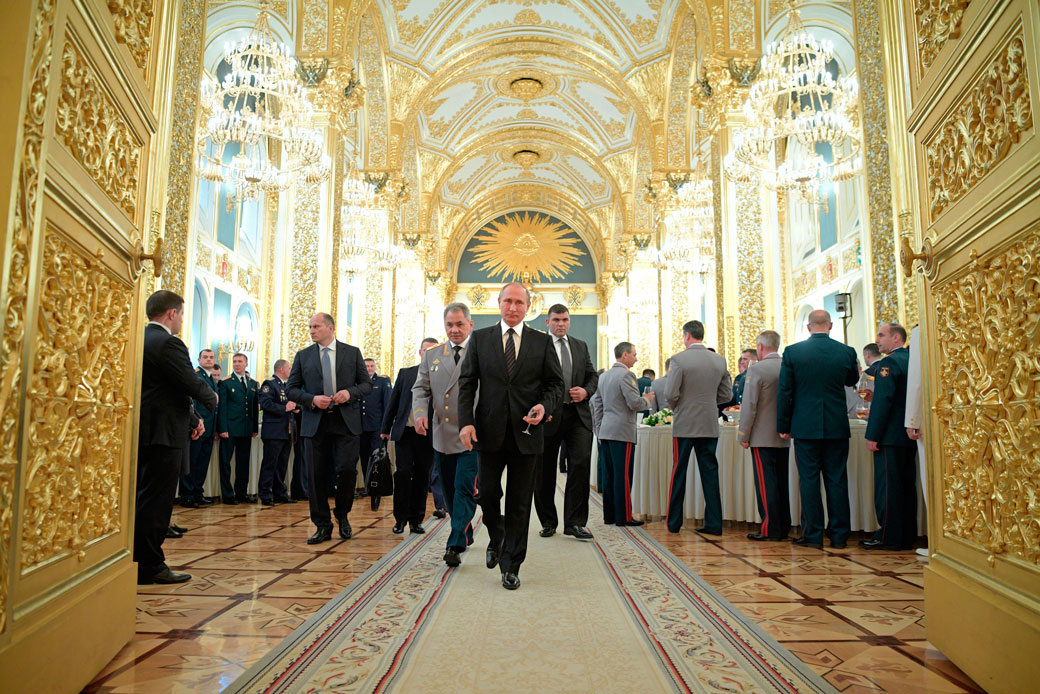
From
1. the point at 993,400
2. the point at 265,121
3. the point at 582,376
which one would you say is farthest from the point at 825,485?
the point at 265,121

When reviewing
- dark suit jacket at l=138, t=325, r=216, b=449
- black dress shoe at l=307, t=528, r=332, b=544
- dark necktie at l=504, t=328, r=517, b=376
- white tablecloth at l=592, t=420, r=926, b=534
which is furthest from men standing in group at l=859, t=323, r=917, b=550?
dark suit jacket at l=138, t=325, r=216, b=449

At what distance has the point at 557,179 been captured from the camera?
26.2m

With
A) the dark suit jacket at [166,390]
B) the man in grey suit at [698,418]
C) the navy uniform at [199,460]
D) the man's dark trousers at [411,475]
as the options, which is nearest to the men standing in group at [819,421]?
the man in grey suit at [698,418]

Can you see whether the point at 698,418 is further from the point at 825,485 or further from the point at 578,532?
the point at 578,532

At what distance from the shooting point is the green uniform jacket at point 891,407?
4496 millimetres

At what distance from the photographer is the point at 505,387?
3.49 metres

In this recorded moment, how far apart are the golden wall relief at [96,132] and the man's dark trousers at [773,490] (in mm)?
4234

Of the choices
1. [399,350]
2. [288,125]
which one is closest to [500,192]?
[399,350]

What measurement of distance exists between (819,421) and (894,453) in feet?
1.68

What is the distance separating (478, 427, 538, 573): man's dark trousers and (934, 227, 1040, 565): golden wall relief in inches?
71.0

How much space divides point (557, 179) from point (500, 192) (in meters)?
2.42

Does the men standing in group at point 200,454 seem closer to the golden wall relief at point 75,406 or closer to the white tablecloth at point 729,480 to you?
the white tablecloth at point 729,480

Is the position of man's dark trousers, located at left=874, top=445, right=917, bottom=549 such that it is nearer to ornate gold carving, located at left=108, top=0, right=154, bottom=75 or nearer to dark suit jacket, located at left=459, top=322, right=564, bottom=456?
dark suit jacket, located at left=459, top=322, right=564, bottom=456

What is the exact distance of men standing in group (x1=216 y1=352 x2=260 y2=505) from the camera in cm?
711
